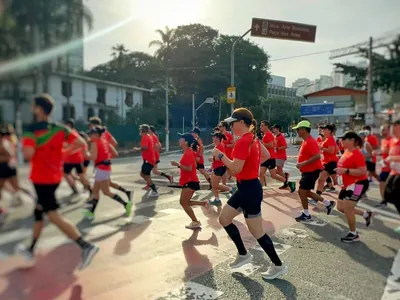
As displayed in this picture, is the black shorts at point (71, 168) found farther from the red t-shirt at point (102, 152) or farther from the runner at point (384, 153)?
the runner at point (384, 153)

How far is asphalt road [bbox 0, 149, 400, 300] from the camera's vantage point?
41.3 inches

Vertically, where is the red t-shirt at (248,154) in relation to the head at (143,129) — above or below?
below

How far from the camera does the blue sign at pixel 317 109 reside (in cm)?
164

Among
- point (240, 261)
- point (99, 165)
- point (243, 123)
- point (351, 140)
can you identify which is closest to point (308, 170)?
point (240, 261)

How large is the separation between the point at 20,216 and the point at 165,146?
2.70 feet

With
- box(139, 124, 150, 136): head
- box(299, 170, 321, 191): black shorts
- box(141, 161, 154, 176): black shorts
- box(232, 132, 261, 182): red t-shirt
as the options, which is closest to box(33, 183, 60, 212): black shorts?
box(139, 124, 150, 136): head

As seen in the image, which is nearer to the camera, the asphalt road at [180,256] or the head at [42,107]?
the head at [42,107]

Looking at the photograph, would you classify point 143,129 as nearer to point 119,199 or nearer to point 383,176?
point 119,199

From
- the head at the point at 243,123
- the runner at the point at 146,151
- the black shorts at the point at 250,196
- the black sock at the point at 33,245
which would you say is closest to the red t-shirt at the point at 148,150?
the runner at the point at 146,151

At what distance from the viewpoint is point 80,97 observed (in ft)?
3.30

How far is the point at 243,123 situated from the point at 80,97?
1861 mm

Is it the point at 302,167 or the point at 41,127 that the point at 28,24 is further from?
the point at 302,167

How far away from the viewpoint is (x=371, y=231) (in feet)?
16.7

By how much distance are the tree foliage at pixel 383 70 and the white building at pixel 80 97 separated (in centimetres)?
94
